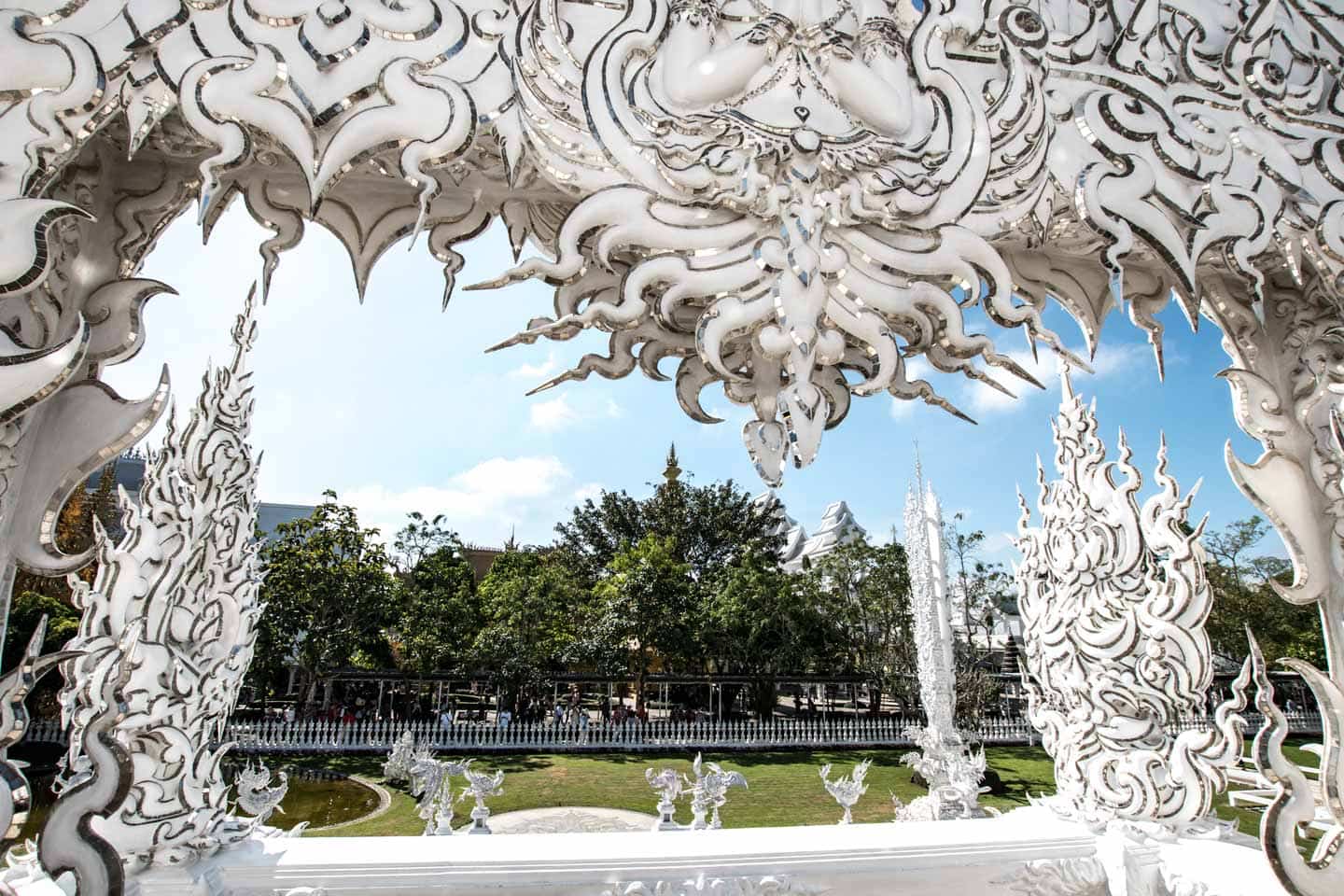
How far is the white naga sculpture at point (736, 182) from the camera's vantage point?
3.54 feet

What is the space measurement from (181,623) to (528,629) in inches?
409

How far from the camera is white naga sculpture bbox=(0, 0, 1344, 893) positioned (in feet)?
3.54

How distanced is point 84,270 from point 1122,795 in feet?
10.0

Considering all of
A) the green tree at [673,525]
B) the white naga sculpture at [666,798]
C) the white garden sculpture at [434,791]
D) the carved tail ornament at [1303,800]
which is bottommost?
the white garden sculpture at [434,791]

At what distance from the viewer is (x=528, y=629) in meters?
13.1

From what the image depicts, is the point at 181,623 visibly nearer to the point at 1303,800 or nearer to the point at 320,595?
the point at 1303,800

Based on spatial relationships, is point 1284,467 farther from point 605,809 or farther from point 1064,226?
point 605,809

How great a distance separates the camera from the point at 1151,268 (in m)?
1.55

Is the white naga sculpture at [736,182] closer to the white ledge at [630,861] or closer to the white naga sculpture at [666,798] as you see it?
the white ledge at [630,861]

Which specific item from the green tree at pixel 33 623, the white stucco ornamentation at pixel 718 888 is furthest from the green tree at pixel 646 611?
the white stucco ornamentation at pixel 718 888

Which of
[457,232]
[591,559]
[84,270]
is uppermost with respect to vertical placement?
[591,559]

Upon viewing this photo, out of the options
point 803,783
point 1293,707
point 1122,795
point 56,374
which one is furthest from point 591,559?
point 56,374

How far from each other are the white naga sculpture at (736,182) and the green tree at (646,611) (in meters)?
12.3

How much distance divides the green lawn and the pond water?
367 mm
